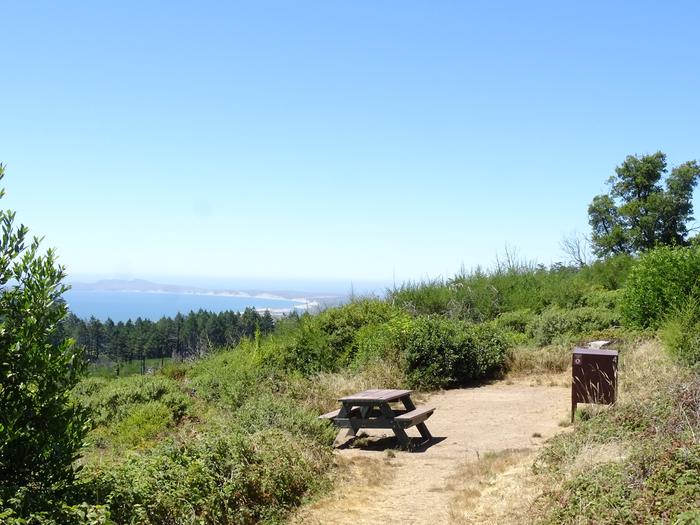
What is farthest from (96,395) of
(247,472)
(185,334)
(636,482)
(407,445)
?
(185,334)

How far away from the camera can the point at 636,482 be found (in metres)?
4.81

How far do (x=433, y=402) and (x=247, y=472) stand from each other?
6155 millimetres

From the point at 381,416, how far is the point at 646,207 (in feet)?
98.0

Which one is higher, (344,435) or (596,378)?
(596,378)

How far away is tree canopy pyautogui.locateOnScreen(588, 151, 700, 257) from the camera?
1348 inches

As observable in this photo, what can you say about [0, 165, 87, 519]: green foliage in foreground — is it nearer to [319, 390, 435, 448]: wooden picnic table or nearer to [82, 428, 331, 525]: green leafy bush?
[82, 428, 331, 525]: green leafy bush

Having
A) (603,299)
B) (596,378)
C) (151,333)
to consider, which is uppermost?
(603,299)

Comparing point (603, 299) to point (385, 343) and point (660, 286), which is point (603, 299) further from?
point (385, 343)

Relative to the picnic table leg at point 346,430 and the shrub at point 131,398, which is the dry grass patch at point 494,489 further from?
the shrub at point 131,398

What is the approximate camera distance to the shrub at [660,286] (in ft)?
46.8

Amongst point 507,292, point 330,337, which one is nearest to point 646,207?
point 507,292

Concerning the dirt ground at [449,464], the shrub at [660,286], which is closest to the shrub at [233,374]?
the dirt ground at [449,464]

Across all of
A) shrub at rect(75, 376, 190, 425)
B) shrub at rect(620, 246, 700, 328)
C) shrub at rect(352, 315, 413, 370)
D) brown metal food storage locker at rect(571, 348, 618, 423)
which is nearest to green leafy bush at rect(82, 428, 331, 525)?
brown metal food storage locker at rect(571, 348, 618, 423)

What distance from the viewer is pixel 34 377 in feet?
14.8
